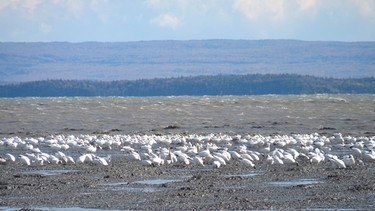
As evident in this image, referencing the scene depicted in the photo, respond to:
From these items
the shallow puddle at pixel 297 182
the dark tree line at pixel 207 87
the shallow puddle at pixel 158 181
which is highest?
the shallow puddle at pixel 297 182

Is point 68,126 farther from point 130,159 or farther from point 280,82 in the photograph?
point 280,82

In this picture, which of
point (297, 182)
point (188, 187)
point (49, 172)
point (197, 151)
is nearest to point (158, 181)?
point (188, 187)

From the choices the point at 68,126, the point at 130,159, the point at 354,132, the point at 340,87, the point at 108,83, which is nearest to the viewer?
the point at 130,159

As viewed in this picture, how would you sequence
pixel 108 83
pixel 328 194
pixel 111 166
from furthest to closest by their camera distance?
pixel 108 83 → pixel 111 166 → pixel 328 194

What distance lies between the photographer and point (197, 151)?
21875 mm

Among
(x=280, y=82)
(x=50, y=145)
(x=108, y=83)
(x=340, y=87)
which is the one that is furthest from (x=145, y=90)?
(x=50, y=145)

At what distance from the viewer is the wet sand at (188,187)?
13.3 metres

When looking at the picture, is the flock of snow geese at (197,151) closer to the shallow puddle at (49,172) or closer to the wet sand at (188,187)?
the wet sand at (188,187)

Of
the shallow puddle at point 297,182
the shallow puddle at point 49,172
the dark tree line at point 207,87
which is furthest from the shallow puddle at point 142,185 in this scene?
the dark tree line at point 207,87

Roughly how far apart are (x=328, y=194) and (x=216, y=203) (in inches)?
82.9

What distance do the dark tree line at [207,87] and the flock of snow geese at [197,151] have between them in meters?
117

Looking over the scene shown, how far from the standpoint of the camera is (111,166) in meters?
19.2

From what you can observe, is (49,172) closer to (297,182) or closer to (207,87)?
(297,182)

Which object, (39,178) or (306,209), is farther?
(39,178)
